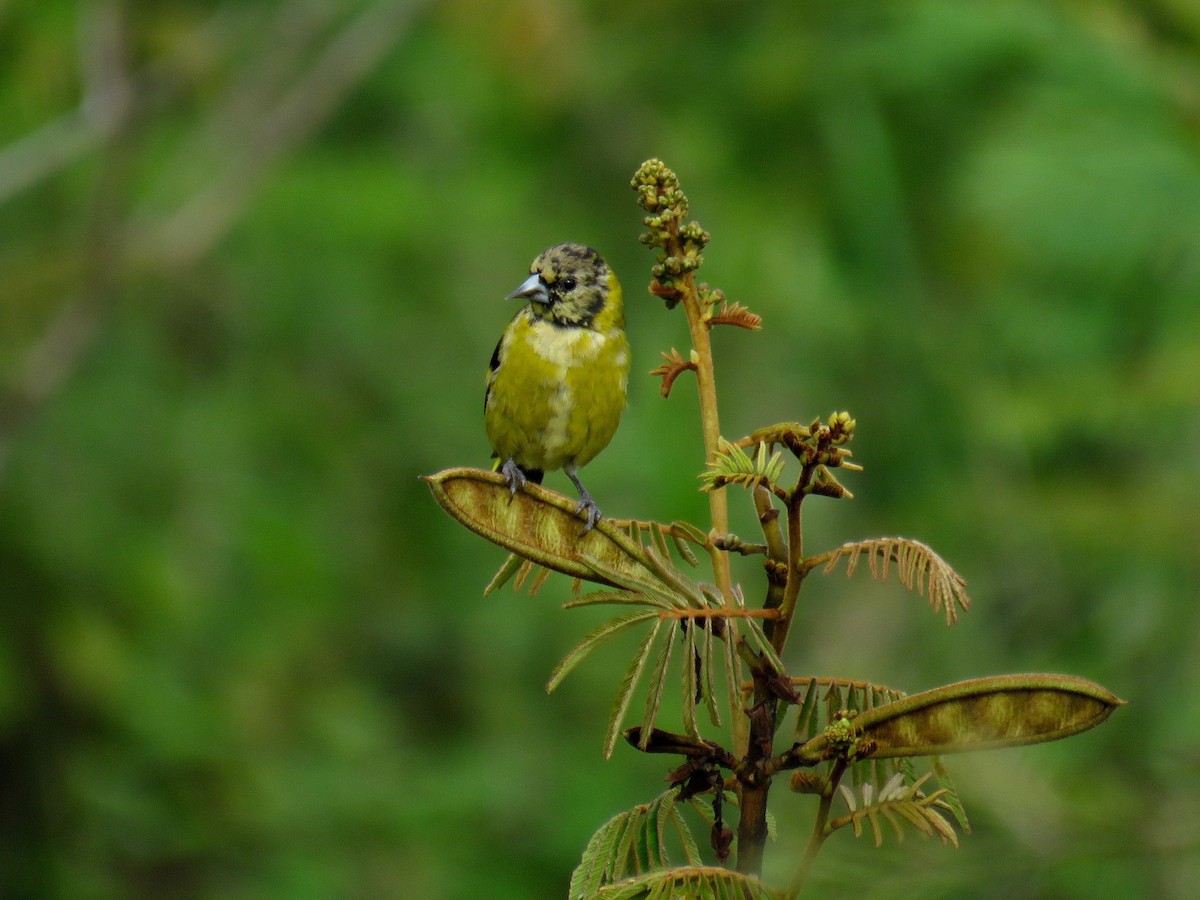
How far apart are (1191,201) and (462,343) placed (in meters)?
6.06

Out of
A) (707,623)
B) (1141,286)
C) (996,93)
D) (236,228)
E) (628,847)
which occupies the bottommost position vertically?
(628,847)

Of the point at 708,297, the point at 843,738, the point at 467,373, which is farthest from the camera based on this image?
the point at 467,373

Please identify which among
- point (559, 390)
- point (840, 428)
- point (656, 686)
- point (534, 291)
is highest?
point (534, 291)

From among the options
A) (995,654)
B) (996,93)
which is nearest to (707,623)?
(995,654)

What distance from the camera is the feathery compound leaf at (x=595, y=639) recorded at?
50.1 inches

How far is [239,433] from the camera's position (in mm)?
8516

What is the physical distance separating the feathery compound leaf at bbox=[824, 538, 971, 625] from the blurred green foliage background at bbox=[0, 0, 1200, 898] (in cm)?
280

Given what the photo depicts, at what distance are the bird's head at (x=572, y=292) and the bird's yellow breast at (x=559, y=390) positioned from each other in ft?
0.08

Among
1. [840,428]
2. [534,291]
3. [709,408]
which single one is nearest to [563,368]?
[534,291]

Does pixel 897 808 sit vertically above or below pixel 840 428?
below

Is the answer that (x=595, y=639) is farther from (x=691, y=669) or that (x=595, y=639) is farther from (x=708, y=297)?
(x=708, y=297)

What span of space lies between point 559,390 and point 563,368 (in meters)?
0.05

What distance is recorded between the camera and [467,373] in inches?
372

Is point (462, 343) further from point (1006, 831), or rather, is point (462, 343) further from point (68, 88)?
point (1006, 831)
